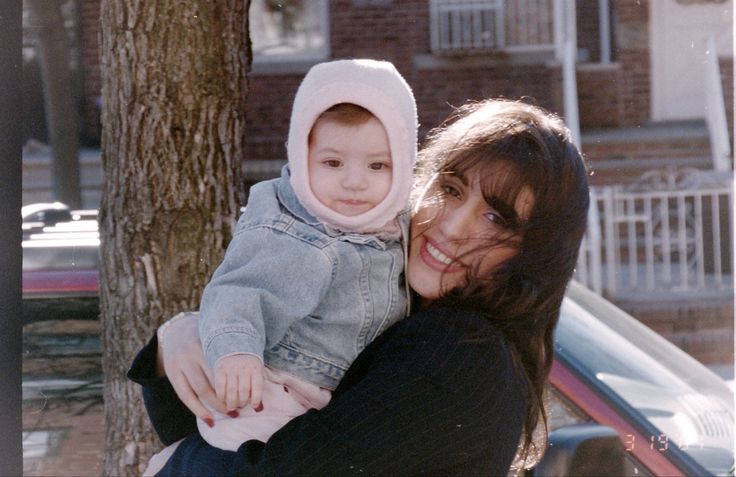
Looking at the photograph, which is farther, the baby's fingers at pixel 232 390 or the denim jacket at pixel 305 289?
the denim jacket at pixel 305 289

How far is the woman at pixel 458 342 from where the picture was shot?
6.14ft

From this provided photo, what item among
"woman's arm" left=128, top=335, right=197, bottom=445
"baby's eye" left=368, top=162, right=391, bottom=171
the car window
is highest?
"baby's eye" left=368, top=162, right=391, bottom=171

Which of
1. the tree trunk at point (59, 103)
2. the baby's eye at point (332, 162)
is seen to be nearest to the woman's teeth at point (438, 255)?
the baby's eye at point (332, 162)

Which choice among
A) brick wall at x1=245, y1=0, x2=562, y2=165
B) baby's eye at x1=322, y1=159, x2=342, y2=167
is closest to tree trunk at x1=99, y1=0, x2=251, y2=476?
baby's eye at x1=322, y1=159, x2=342, y2=167

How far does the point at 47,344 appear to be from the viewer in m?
3.36

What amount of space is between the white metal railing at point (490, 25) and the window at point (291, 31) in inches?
Answer: 42.0

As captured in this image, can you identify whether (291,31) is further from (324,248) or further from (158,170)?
(324,248)

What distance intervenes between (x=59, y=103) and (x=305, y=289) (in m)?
6.60

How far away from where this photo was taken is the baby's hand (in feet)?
6.21

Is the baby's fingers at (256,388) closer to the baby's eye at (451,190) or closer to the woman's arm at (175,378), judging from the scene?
the woman's arm at (175,378)

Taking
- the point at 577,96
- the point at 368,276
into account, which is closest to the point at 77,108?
the point at 577,96

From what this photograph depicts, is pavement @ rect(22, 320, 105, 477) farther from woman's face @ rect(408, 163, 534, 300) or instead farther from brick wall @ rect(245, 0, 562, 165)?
brick wall @ rect(245, 0, 562, 165)

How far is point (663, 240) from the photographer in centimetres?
928

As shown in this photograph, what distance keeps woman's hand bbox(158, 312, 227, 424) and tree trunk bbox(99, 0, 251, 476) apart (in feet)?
2.63
